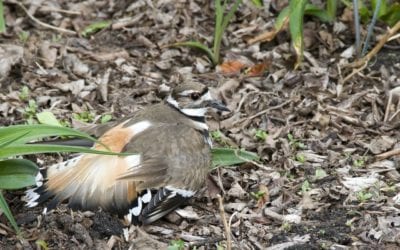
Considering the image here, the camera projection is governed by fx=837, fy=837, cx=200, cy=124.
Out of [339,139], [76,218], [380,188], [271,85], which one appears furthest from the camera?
[271,85]

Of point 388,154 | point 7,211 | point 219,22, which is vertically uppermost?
point 219,22

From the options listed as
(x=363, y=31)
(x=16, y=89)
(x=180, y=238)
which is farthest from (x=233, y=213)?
(x=363, y=31)

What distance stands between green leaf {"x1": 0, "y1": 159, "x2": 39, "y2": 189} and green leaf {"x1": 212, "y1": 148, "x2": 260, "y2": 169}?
1445 millimetres

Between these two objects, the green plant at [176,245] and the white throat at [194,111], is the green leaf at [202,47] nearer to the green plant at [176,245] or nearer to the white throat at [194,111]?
the white throat at [194,111]

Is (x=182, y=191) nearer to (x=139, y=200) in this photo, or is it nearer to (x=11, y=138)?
A: (x=139, y=200)

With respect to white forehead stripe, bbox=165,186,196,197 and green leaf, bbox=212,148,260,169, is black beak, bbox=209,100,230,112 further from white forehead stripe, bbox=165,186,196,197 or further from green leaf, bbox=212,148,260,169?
white forehead stripe, bbox=165,186,196,197

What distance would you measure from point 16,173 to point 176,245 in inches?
45.4

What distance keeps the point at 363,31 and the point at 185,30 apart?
1718mm

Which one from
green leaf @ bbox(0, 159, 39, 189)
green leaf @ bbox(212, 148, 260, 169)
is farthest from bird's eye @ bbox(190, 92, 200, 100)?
green leaf @ bbox(0, 159, 39, 189)

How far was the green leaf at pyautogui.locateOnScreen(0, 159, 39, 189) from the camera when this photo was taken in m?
5.43

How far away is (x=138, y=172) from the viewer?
5.70 meters

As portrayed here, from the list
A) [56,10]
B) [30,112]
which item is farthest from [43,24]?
[30,112]

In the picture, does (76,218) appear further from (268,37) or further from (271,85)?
(268,37)

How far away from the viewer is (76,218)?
18.4ft
